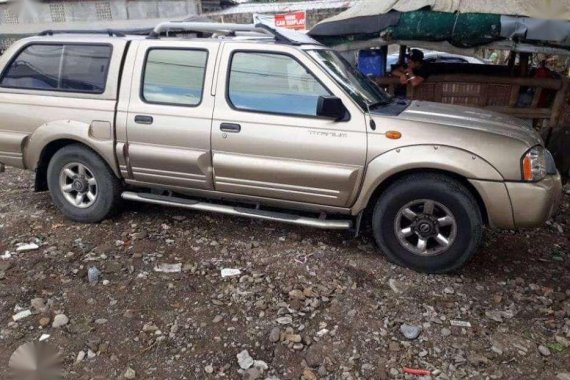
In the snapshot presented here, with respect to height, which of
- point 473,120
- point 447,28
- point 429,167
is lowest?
point 429,167

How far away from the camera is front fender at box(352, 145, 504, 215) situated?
3264 mm

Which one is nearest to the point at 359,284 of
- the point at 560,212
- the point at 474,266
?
the point at 474,266

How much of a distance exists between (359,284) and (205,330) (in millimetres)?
1272

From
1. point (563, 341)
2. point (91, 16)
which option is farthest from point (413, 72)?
point (91, 16)

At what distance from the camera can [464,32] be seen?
5.99m

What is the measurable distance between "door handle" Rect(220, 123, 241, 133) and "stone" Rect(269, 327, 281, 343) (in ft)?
5.50

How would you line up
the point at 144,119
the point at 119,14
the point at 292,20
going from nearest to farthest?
the point at 144,119
the point at 292,20
the point at 119,14

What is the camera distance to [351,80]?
154 inches

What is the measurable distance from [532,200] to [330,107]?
5.39 ft

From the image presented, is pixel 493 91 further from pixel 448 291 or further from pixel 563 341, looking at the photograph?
pixel 563 341

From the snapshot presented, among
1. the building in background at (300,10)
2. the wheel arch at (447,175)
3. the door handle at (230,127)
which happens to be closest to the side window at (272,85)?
the door handle at (230,127)

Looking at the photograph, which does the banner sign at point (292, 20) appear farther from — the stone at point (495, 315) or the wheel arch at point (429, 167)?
the stone at point (495, 315)

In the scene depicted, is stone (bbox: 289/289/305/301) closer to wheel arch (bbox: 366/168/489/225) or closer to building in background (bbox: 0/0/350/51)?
wheel arch (bbox: 366/168/489/225)

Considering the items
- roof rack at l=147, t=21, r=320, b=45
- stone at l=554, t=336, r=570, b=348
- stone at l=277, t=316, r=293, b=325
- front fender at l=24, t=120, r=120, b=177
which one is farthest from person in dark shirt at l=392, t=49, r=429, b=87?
stone at l=277, t=316, r=293, b=325
